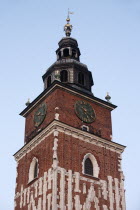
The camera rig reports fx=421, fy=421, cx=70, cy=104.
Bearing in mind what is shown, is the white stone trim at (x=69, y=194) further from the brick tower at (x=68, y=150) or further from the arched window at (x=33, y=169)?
the arched window at (x=33, y=169)

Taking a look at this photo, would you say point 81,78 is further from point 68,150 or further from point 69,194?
point 69,194

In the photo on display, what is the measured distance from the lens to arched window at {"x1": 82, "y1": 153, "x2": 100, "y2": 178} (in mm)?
32844

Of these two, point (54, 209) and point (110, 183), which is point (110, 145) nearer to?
point (110, 183)

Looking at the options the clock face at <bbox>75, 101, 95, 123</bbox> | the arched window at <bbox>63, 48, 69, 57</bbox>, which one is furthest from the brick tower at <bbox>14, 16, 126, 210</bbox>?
the arched window at <bbox>63, 48, 69, 57</bbox>

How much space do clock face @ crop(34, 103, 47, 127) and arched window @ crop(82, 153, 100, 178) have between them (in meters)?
5.13

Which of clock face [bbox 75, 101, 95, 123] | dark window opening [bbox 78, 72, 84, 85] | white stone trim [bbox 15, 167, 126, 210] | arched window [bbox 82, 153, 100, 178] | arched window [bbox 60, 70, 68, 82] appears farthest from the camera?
dark window opening [bbox 78, 72, 84, 85]

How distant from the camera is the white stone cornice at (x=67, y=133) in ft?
107

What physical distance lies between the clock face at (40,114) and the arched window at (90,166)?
513 cm

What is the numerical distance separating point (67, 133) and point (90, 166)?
3.24 metres

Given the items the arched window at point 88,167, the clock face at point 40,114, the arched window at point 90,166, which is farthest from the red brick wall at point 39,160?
the arched window at point 88,167

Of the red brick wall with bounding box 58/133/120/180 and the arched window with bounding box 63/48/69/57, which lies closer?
the red brick wall with bounding box 58/133/120/180

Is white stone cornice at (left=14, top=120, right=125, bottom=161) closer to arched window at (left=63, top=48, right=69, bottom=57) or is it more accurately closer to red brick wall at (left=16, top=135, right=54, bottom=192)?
red brick wall at (left=16, top=135, right=54, bottom=192)

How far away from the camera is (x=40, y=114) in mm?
36000

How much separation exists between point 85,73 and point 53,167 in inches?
448
